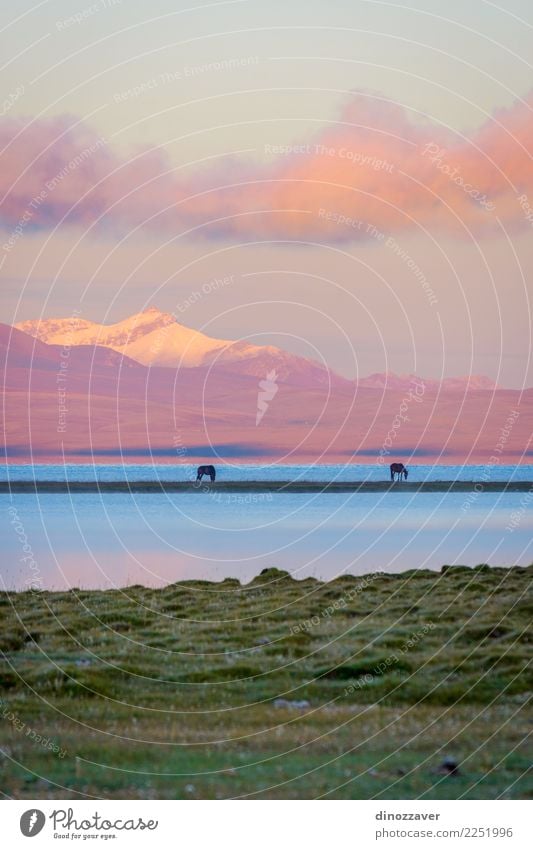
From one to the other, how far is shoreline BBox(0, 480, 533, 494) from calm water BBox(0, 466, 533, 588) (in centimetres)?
1337

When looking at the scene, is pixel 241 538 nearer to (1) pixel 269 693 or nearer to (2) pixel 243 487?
(1) pixel 269 693

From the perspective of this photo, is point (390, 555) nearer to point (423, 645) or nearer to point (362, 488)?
point (423, 645)

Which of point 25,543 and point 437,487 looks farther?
point 437,487

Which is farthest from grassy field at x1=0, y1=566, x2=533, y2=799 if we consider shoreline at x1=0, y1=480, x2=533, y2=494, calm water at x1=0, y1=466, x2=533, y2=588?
shoreline at x1=0, y1=480, x2=533, y2=494

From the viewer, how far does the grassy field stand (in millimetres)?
19047

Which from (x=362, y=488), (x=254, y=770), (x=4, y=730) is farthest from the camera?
(x=362, y=488)

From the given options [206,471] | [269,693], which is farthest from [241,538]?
[206,471]

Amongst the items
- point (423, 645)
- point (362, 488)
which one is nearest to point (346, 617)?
point (423, 645)

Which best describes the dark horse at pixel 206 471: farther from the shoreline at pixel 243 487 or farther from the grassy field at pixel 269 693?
the grassy field at pixel 269 693

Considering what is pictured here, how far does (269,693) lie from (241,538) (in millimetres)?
29415

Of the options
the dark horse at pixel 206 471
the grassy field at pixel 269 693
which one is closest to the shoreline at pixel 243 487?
the dark horse at pixel 206 471

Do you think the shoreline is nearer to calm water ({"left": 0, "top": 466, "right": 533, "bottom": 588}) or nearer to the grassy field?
calm water ({"left": 0, "top": 466, "right": 533, "bottom": 588})

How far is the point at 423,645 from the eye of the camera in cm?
2680

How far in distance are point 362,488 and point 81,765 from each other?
80.8 metres
